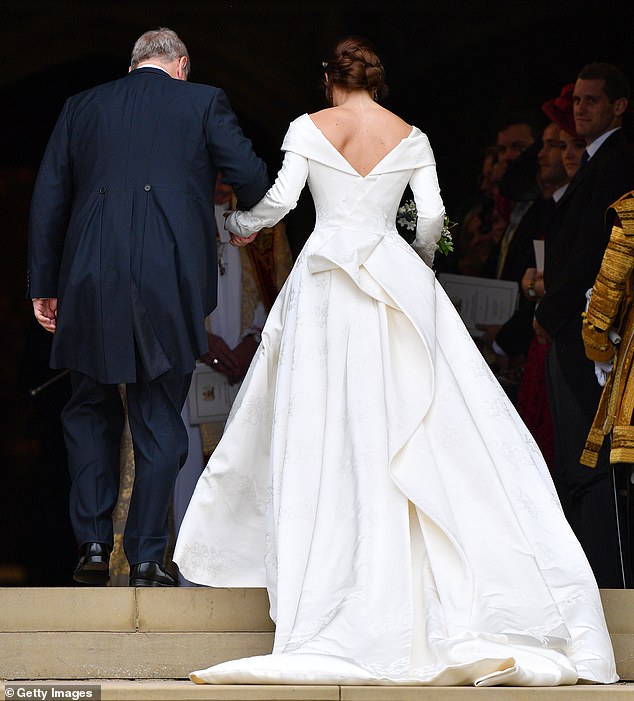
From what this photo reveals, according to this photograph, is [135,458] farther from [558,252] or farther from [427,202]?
[558,252]

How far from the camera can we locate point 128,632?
4801 millimetres

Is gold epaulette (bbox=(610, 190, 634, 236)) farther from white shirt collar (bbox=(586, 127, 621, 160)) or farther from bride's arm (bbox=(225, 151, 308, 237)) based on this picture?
white shirt collar (bbox=(586, 127, 621, 160))

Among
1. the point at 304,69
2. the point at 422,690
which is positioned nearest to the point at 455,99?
the point at 304,69

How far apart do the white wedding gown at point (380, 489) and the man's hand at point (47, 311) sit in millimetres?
738

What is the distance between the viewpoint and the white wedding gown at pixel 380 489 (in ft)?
14.6

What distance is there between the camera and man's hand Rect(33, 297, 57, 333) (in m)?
5.55

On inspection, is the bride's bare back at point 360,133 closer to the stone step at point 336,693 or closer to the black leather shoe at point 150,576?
the black leather shoe at point 150,576

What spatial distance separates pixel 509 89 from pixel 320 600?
14.5 ft

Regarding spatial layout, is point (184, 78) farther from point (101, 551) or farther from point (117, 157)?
point (101, 551)

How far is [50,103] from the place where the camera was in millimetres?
8555

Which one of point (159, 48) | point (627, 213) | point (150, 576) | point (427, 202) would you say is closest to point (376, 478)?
point (150, 576)

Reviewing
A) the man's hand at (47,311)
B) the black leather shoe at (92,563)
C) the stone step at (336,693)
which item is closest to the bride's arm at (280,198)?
the man's hand at (47,311)

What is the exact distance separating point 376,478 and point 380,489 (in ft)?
0.14

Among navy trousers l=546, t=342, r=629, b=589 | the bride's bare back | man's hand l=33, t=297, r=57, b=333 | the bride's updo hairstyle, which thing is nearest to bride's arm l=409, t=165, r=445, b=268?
the bride's bare back
